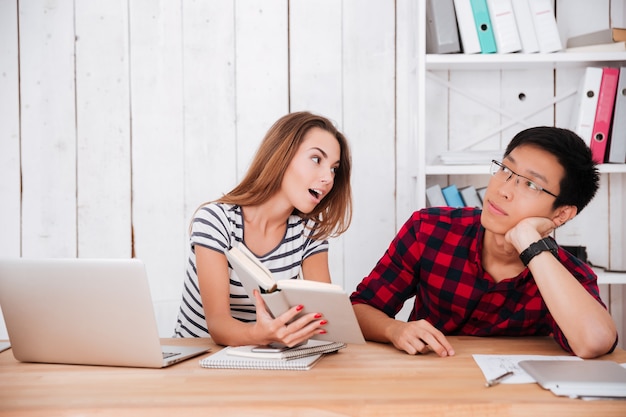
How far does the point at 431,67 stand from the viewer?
2.24 m

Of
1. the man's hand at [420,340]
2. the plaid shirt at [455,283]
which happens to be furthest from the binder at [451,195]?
the man's hand at [420,340]

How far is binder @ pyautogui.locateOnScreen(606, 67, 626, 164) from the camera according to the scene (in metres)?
2.09

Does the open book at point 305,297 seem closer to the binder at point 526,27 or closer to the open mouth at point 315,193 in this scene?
the open mouth at point 315,193

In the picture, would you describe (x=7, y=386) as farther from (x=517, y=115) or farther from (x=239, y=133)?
(x=517, y=115)

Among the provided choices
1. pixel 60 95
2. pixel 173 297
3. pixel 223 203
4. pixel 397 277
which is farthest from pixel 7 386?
pixel 60 95

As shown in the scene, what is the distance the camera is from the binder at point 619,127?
6.86 feet

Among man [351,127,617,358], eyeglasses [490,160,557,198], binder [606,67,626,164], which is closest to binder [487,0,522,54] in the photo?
binder [606,67,626,164]

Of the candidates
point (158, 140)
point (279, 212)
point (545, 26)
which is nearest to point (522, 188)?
point (279, 212)

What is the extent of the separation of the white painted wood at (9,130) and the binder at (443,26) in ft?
5.17

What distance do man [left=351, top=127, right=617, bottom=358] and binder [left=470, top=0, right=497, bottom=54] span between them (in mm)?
661

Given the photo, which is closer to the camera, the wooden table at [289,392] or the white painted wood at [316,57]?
the wooden table at [289,392]

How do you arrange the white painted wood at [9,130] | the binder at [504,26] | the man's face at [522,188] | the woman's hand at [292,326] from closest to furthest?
the woman's hand at [292,326] → the man's face at [522,188] → the binder at [504,26] → the white painted wood at [9,130]

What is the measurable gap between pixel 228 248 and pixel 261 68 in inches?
40.0

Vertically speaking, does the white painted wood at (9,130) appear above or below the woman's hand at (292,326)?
above
